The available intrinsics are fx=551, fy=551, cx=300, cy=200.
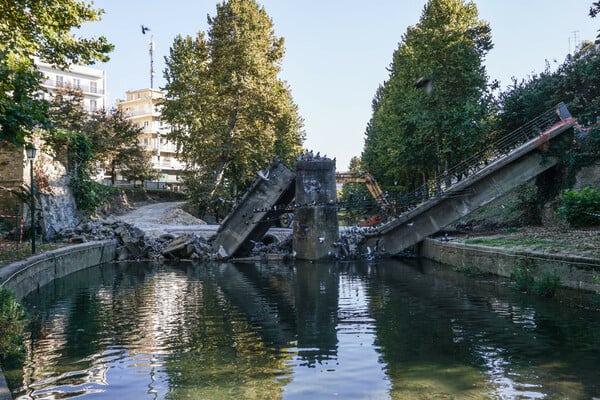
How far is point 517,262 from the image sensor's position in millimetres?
14727

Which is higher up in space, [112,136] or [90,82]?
[90,82]

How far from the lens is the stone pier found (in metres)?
23.1

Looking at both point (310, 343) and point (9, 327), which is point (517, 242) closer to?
point (310, 343)

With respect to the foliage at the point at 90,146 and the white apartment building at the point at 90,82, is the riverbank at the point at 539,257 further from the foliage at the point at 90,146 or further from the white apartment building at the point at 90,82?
the white apartment building at the point at 90,82

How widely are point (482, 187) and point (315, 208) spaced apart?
6.77 meters

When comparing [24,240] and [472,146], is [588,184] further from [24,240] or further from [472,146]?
[24,240]

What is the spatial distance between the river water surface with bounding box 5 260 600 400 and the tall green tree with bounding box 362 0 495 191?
1607cm

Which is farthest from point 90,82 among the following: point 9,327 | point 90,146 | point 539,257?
point 9,327

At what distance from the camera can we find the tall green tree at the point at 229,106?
4097 centimetres

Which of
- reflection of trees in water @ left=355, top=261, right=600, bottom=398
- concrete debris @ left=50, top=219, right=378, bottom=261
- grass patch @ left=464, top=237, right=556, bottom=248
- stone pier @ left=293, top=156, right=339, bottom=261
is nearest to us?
reflection of trees in water @ left=355, top=261, right=600, bottom=398

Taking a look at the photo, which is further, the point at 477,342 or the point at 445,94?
the point at 445,94

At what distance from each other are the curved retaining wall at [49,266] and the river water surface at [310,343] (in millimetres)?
507

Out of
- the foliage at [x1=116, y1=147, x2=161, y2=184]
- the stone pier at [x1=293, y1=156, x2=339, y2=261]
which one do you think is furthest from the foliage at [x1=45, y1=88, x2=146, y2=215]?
the stone pier at [x1=293, y1=156, x2=339, y2=261]

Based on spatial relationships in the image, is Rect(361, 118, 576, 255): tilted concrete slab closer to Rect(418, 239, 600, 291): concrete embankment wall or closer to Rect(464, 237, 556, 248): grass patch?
Rect(418, 239, 600, 291): concrete embankment wall
